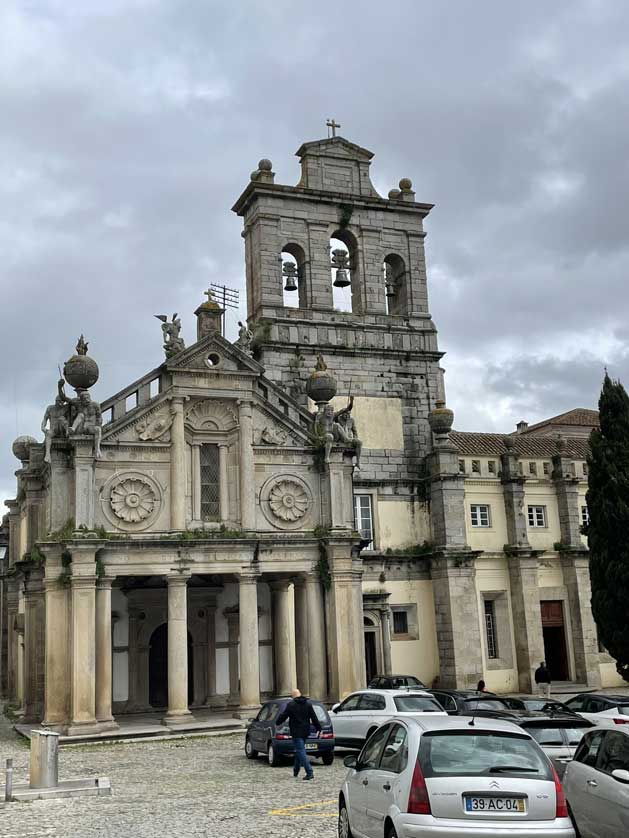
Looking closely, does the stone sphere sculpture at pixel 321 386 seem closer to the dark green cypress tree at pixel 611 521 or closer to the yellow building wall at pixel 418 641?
the yellow building wall at pixel 418 641

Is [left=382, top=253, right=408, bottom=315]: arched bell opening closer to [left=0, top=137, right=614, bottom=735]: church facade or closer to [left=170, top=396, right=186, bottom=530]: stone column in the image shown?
[left=0, top=137, right=614, bottom=735]: church facade

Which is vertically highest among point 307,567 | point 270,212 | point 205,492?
point 270,212

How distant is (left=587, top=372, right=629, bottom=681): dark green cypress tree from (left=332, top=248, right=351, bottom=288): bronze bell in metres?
10.7

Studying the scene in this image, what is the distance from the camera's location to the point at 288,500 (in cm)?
2958

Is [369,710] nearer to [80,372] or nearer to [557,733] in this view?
[557,733]

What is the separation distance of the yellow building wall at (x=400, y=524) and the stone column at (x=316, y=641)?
6538 mm

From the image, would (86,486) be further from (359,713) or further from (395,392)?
(395,392)

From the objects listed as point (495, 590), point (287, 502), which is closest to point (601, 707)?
point (287, 502)

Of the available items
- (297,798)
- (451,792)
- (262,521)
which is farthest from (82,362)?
A: (451,792)

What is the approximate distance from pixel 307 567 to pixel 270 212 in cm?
1441

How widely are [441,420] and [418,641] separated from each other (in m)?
8.27

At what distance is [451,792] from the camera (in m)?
8.80

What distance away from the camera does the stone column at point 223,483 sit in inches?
1131

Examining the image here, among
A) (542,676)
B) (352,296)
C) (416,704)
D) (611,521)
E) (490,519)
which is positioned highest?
(352,296)
